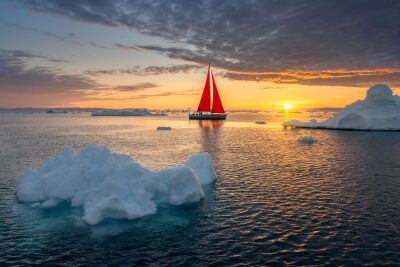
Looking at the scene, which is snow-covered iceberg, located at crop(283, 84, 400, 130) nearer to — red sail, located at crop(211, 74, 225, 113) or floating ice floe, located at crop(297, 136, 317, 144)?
floating ice floe, located at crop(297, 136, 317, 144)

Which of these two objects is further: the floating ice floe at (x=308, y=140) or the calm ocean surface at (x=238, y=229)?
the floating ice floe at (x=308, y=140)

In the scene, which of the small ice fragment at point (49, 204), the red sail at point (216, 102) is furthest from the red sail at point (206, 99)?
the small ice fragment at point (49, 204)

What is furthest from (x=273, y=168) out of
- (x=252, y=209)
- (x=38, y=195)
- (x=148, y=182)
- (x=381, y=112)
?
(x=381, y=112)

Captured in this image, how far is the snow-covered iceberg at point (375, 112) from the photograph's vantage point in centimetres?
8144

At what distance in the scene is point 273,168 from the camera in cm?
3281

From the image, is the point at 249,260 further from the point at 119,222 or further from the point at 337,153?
the point at 337,153

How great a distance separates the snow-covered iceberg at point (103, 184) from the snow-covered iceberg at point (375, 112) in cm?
7693

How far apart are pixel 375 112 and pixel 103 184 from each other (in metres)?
85.0

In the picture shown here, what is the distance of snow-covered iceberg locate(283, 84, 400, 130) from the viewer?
8144 centimetres

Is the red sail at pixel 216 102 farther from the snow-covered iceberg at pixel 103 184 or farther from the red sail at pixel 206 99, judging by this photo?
the snow-covered iceberg at pixel 103 184

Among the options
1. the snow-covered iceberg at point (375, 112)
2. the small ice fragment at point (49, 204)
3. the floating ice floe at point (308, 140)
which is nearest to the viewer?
the small ice fragment at point (49, 204)

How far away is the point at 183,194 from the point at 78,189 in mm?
6584

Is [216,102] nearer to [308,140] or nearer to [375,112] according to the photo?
[375,112]

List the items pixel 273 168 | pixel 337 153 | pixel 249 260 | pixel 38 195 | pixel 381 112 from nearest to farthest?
pixel 249 260, pixel 38 195, pixel 273 168, pixel 337 153, pixel 381 112
